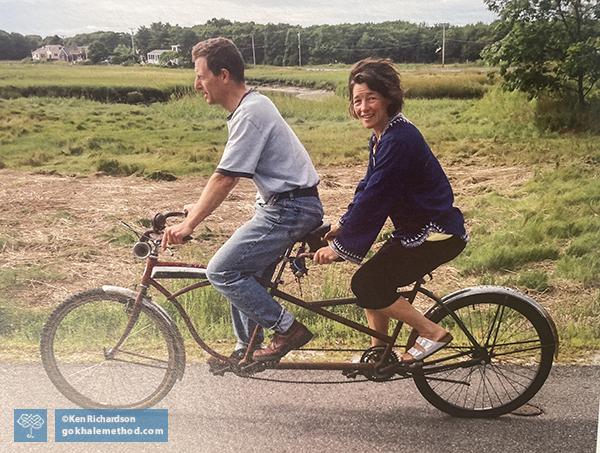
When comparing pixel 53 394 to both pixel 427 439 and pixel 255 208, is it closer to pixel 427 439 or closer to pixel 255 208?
pixel 255 208

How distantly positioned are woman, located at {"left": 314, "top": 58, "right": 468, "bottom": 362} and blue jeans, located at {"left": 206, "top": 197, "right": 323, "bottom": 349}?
0.43 ft

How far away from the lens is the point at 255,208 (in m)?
2.47

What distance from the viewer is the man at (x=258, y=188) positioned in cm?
227

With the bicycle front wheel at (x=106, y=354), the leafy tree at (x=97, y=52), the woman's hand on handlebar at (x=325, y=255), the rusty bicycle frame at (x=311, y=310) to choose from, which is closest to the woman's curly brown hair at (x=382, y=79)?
the woman's hand on handlebar at (x=325, y=255)

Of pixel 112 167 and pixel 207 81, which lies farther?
pixel 112 167

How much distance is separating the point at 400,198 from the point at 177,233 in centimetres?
83

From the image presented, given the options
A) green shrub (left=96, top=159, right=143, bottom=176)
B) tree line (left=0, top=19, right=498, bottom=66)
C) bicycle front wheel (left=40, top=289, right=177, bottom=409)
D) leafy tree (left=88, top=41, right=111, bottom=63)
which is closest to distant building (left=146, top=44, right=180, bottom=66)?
tree line (left=0, top=19, right=498, bottom=66)

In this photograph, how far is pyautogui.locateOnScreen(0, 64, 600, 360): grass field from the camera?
8.52 ft

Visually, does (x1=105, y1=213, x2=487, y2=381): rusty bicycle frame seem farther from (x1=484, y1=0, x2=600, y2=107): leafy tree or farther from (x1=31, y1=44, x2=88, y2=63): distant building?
(x1=484, y1=0, x2=600, y2=107): leafy tree

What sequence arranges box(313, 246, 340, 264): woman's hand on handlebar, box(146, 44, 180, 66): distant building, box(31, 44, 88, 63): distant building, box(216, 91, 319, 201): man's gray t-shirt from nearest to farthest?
box(216, 91, 319, 201): man's gray t-shirt, box(313, 246, 340, 264): woman's hand on handlebar, box(146, 44, 180, 66): distant building, box(31, 44, 88, 63): distant building

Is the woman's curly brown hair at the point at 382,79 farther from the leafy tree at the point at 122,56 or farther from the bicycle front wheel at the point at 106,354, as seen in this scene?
the bicycle front wheel at the point at 106,354

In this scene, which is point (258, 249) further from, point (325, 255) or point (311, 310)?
point (311, 310)

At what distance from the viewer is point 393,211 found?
240 centimetres

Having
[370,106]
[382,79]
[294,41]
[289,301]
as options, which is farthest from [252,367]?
[294,41]
